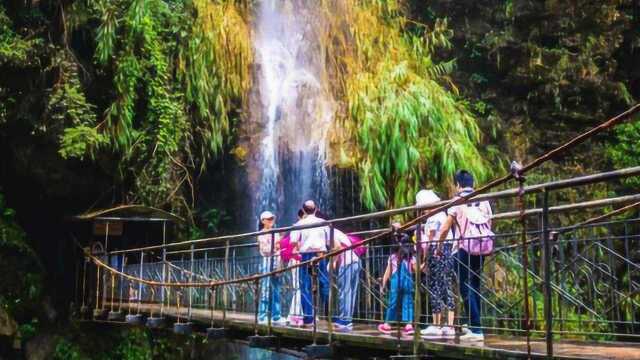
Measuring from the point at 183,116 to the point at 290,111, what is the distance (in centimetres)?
245

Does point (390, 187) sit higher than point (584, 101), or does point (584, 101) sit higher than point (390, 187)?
point (584, 101)

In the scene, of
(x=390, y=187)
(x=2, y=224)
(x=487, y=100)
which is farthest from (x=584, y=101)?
(x=2, y=224)

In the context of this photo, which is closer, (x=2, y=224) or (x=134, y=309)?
(x=134, y=309)

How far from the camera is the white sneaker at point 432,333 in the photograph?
20.6 ft

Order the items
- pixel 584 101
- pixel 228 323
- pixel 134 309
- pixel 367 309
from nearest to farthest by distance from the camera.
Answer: pixel 367 309 < pixel 228 323 < pixel 134 309 < pixel 584 101

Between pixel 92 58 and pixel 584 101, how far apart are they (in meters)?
10.9

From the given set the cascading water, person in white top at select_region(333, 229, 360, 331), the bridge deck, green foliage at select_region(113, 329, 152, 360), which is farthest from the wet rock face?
the bridge deck

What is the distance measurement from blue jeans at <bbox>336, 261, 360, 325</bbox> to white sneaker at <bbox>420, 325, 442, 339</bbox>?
125cm

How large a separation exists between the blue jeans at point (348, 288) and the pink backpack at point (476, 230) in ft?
5.19

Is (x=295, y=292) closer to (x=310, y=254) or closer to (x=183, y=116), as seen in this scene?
(x=310, y=254)

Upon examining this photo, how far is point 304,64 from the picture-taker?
17.0 metres

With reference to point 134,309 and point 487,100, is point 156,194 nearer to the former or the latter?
point 134,309

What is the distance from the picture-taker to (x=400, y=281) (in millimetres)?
6613

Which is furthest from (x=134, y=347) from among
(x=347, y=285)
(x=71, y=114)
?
(x=347, y=285)
